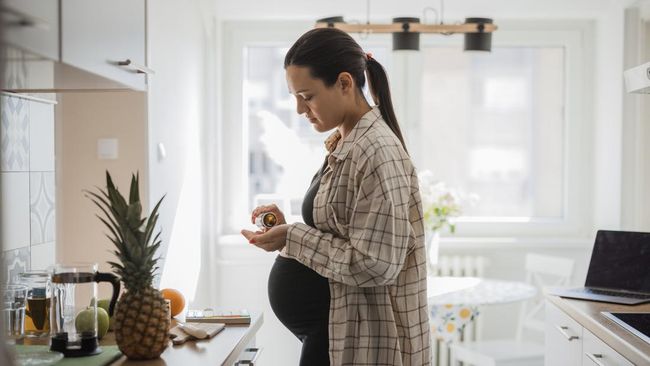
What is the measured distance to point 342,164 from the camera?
171 cm

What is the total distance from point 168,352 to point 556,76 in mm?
3095

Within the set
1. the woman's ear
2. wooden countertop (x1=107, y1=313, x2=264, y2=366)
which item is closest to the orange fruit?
wooden countertop (x1=107, y1=313, x2=264, y2=366)

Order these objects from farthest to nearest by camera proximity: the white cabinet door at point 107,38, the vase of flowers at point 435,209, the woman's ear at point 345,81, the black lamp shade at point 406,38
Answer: the vase of flowers at point 435,209, the black lamp shade at point 406,38, the woman's ear at point 345,81, the white cabinet door at point 107,38

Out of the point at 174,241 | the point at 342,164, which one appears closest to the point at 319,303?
the point at 342,164

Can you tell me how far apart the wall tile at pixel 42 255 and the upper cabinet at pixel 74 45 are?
1.61 ft

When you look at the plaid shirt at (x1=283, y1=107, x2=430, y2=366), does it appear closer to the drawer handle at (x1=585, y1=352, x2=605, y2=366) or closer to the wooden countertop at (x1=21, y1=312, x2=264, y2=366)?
the wooden countertop at (x1=21, y1=312, x2=264, y2=366)

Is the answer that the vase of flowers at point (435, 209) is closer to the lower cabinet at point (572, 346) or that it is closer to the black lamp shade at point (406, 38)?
the black lamp shade at point (406, 38)

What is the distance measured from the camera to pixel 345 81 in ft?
5.79

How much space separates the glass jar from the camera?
189cm

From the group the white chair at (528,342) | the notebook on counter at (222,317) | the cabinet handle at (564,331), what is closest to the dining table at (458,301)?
the white chair at (528,342)

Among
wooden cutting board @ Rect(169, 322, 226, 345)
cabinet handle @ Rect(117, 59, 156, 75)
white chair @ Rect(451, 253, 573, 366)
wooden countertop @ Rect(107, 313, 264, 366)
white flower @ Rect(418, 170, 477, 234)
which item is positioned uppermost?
cabinet handle @ Rect(117, 59, 156, 75)

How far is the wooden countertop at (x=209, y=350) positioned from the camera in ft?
5.53

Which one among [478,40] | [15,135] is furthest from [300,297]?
[478,40]

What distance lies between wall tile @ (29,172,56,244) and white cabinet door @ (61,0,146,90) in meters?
0.40
